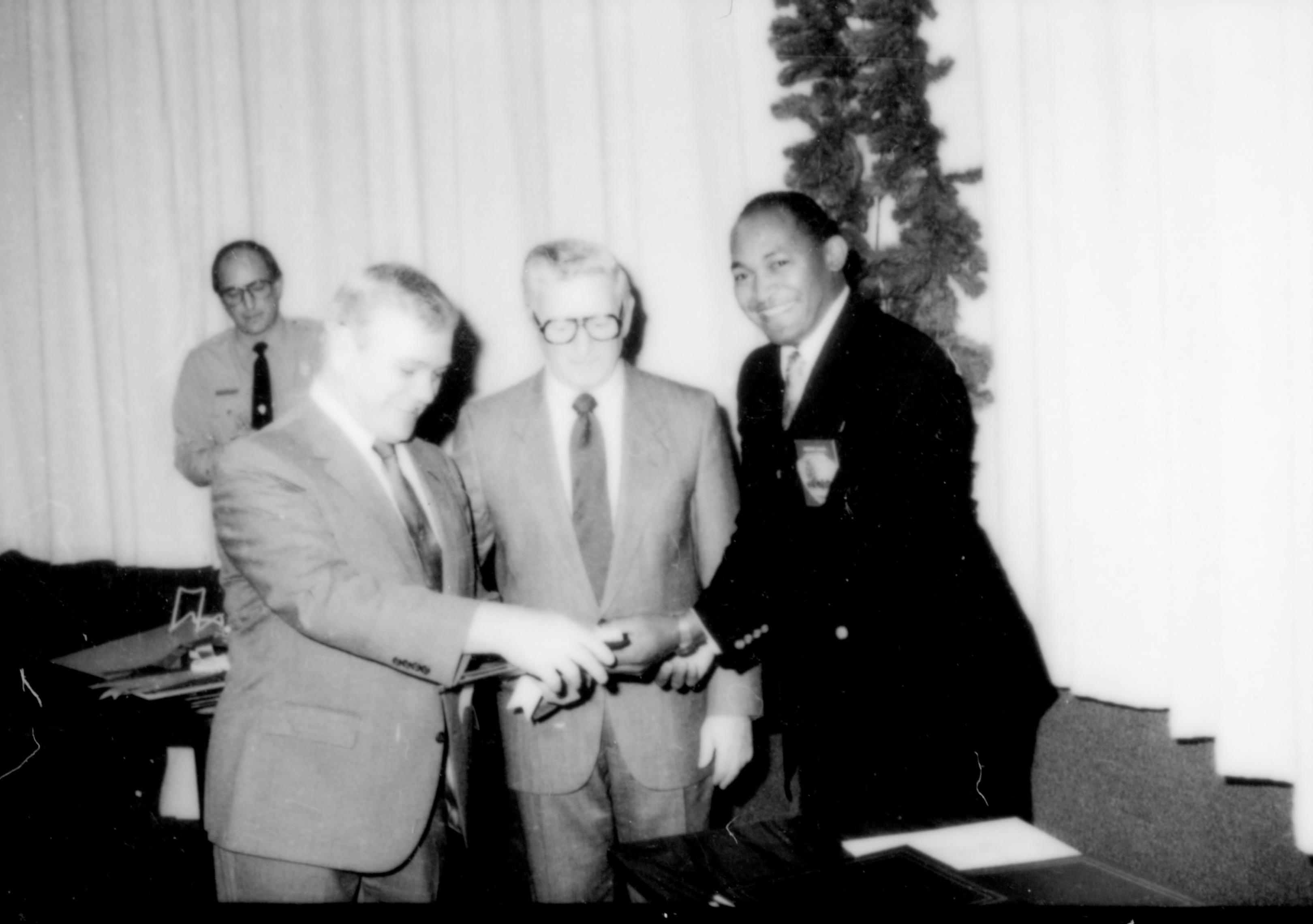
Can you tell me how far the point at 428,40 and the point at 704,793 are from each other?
3.03 m

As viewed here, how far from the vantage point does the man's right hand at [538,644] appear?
1464 mm

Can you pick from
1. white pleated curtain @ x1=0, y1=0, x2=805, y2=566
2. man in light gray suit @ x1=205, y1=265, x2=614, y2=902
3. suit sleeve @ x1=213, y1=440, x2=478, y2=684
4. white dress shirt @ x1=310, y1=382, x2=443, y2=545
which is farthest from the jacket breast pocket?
white pleated curtain @ x1=0, y1=0, x2=805, y2=566

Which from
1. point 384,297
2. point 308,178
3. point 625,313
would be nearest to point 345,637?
point 384,297

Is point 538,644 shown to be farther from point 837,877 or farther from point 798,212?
point 798,212

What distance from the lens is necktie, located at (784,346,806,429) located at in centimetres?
205

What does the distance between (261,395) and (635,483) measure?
2.16 m

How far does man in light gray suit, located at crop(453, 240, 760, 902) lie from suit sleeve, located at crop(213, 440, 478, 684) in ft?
1.37

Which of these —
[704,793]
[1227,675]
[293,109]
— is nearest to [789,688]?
[704,793]

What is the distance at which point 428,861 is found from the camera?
160 centimetres

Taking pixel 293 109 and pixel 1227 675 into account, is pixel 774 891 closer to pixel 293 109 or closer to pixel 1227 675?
pixel 1227 675

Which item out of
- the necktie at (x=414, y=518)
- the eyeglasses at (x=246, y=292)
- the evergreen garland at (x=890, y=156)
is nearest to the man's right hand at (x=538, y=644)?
the necktie at (x=414, y=518)

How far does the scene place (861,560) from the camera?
6.28 ft

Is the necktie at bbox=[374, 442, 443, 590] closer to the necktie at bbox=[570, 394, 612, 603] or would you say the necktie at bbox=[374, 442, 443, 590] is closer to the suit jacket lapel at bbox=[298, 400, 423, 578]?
the suit jacket lapel at bbox=[298, 400, 423, 578]

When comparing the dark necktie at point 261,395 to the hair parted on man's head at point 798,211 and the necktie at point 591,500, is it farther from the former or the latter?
the hair parted on man's head at point 798,211
